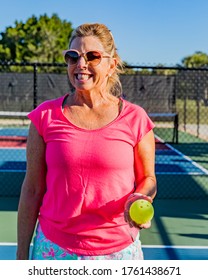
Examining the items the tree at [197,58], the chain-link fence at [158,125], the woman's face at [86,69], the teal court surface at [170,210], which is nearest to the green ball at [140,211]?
the woman's face at [86,69]

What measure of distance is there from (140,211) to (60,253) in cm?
40

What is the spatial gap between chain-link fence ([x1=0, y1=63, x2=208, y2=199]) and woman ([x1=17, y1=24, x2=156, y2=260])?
6.54 m

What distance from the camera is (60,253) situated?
213 centimetres

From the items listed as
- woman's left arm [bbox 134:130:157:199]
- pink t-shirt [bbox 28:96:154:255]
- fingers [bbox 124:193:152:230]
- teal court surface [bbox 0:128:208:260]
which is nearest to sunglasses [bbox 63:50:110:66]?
pink t-shirt [bbox 28:96:154:255]

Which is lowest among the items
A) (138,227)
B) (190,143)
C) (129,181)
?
(190,143)

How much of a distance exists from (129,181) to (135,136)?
0.64 feet

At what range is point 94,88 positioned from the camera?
225 cm

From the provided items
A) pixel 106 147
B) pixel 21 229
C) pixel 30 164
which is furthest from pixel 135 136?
pixel 21 229

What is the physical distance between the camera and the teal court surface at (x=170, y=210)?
18.6 ft

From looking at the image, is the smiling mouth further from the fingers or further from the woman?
the fingers

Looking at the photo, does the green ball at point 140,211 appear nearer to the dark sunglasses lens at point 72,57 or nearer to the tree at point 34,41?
the dark sunglasses lens at point 72,57

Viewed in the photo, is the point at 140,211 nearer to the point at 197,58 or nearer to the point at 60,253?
the point at 60,253

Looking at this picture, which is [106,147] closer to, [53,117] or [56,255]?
[53,117]

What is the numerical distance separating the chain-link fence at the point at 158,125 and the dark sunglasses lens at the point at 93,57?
6.69 metres
